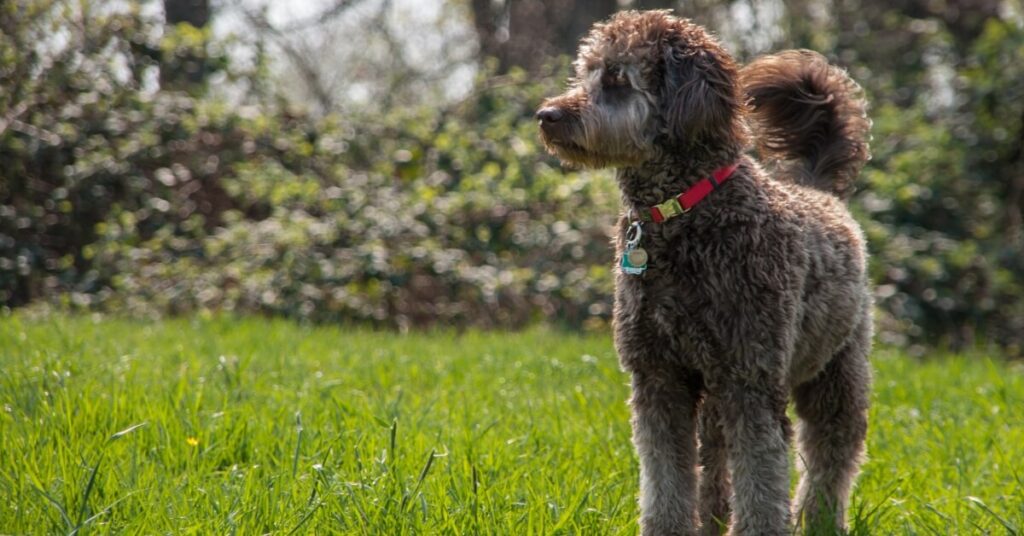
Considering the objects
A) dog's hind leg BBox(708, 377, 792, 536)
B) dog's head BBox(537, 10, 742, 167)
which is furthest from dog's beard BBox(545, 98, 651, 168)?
dog's hind leg BBox(708, 377, 792, 536)

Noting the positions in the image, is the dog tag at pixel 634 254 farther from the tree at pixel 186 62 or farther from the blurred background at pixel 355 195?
the tree at pixel 186 62

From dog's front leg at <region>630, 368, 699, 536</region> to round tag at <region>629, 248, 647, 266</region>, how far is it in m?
0.38

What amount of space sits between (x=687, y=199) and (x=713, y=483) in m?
1.16

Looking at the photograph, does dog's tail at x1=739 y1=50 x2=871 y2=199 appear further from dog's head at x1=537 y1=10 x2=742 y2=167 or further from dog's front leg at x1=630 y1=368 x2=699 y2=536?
dog's front leg at x1=630 y1=368 x2=699 y2=536

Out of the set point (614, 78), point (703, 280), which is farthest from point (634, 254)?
point (614, 78)

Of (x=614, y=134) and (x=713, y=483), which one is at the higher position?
(x=614, y=134)

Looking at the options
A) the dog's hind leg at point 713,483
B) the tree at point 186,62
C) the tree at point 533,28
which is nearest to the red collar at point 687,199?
the dog's hind leg at point 713,483

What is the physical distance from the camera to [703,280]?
3.35 metres

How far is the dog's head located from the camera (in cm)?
346

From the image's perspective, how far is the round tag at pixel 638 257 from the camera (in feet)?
11.3

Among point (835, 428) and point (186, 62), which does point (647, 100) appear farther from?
point (186, 62)

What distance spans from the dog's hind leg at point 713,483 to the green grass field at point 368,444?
0.31 meters

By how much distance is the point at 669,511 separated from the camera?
340 centimetres

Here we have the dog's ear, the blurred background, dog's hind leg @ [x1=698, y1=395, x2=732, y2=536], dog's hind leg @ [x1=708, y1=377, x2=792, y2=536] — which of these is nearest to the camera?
dog's hind leg @ [x1=708, y1=377, x2=792, y2=536]
